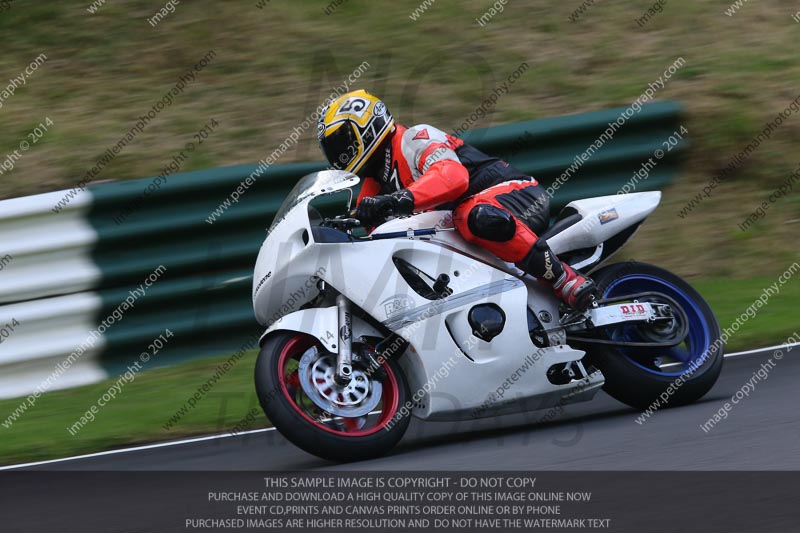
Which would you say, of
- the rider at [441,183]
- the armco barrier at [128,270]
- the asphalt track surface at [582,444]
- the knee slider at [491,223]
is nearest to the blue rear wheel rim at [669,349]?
the asphalt track surface at [582,444]

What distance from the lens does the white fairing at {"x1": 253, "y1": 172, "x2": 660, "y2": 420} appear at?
5461mm

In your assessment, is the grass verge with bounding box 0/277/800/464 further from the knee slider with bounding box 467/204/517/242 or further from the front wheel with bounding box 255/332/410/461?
the knee slider with bounding box 467/204/517/242

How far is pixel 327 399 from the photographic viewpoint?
17.2 ft

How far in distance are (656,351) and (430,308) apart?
4.18 ft

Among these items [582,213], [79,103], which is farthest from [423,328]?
[79,103]

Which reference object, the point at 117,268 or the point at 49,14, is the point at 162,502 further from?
the point at 49,14

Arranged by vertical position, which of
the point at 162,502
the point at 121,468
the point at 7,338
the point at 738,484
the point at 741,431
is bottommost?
the point at 7,338

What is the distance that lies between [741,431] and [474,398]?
4.12 feet

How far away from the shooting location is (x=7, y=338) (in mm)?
7574

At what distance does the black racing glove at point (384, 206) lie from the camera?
5.39m

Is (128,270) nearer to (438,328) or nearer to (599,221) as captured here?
(438,328)

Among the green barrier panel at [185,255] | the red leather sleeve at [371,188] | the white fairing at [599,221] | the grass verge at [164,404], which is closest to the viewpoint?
the white fairing at [599,221]

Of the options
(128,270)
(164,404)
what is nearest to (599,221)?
(164,404)

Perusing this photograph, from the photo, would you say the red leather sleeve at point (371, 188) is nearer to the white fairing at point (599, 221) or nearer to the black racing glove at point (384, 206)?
the black racing glove at point (384, 206)
